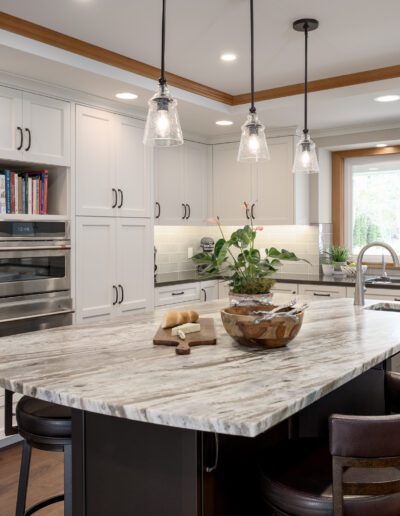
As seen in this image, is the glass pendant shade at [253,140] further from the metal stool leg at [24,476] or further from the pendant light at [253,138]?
the metal stool leg at [24,476]

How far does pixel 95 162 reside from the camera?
4.10 meters

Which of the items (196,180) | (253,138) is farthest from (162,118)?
(196,180)

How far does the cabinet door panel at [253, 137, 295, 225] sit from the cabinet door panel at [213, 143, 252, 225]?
0.45 ft

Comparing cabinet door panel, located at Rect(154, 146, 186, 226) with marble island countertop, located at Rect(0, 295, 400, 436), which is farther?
cabinet door panel, located at Rect(154, 146, 186, 226)

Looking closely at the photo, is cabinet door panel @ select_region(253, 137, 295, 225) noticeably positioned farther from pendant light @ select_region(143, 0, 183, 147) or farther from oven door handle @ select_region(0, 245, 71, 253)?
pendant light @ select_region(143, 0, 183, 147)

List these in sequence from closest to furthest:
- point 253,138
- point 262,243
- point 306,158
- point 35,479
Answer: point 253,138, point 35,479, point 306,158, point 262,243

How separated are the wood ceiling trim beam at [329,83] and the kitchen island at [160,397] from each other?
2477 mm

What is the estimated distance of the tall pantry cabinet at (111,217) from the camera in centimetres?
401

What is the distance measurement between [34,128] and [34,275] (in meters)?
1.02

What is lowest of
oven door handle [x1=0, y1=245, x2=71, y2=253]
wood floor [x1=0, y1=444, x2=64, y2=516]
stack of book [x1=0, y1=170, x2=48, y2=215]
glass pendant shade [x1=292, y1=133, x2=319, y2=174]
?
wood floor [x1=0, y1=444, x2=64, y2=516]

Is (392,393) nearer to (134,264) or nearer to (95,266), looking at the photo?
(95,266)

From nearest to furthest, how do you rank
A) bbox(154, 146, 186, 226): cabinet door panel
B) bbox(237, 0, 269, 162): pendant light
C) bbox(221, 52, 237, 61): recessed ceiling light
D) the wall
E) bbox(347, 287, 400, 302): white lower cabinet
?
bbox(237, 0, 269, 162): pendant light
bbox(221, 52, 237, 61): recessed ceiling light
bbox(347, 287, 400, 302): white lower cabinet
bbox(154, 146, 186, 226): cabinet door panel
the wall

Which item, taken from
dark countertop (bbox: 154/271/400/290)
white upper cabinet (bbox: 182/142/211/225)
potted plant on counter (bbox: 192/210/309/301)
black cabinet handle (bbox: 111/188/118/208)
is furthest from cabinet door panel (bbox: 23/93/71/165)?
potted plant on counter (bbox: 192/210/309/301)

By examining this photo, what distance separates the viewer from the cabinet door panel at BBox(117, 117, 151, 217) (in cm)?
434
